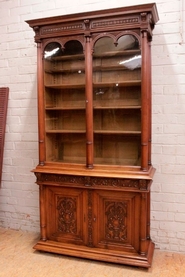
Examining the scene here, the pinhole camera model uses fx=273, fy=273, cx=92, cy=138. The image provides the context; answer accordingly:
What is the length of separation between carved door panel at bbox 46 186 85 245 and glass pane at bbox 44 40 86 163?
323 millimetres

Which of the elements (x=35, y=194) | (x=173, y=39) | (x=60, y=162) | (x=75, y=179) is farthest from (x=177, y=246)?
(x=173, y=39)

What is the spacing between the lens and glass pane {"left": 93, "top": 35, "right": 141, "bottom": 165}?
250 centimetres

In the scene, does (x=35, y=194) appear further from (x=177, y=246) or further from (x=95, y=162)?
(x=177, y=246)

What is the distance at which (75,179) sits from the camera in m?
2.57

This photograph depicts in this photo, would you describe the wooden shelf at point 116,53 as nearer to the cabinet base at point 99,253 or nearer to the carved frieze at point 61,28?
the carved frieze at point 61,28

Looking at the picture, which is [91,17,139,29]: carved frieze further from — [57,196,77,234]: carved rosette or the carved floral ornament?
[57,196,77,234]: carved rosette

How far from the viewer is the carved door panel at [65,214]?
2633 millimetres

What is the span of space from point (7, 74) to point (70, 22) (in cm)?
114

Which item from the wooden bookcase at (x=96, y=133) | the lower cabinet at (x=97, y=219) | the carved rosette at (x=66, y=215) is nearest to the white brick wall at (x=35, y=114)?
the wooden bookcase at (x=96, y=133)

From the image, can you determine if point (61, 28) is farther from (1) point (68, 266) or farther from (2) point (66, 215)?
(1) point (68, 266)

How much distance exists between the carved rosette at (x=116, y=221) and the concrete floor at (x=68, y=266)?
0.86 ft

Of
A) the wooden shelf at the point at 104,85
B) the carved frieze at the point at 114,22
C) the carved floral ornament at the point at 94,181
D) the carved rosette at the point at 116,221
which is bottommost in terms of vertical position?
the carved rosette at the point at 116,221

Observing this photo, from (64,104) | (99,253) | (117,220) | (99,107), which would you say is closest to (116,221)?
(117,220)

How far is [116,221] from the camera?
2.53 m
